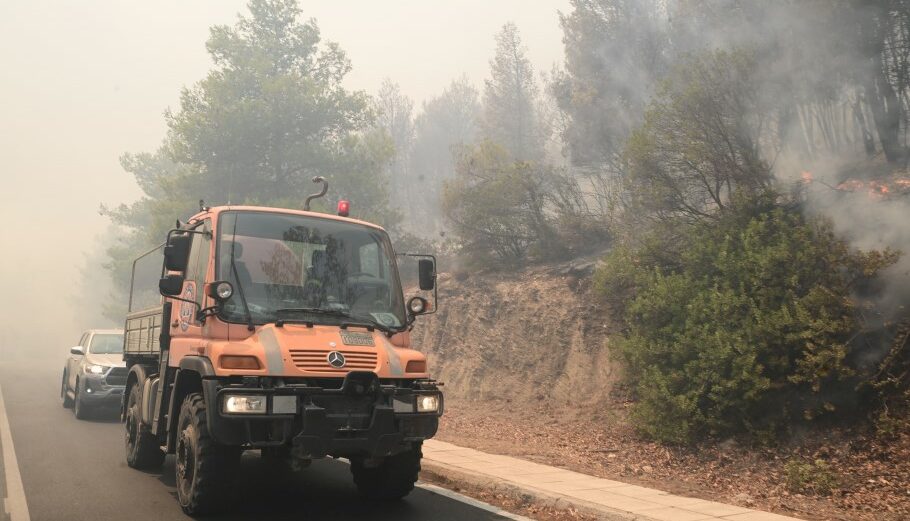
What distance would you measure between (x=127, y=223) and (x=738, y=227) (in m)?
42.1

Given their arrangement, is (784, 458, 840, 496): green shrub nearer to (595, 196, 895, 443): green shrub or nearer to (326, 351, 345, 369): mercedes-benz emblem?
(595, 196, 895, 443): green shrub

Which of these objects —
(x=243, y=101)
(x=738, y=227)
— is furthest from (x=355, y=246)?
(x=243, y=101)

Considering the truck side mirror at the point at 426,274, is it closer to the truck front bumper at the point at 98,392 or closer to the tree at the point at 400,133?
the truck front bumper at the point at 98,392

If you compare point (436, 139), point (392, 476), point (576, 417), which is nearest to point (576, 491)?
point (392, 476)

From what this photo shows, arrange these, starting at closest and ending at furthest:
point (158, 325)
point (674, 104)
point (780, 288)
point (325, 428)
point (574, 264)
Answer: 1. point (325, 428)
2. point (158, 325)
3. point (780, 288)
4. point (674, 104)
5. point (574, 264)

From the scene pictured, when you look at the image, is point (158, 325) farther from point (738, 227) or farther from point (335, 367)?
point (738, 227)

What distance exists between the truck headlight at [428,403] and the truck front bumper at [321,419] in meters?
0.15

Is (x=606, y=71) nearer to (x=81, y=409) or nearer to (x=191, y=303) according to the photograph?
(x=81, y=409)

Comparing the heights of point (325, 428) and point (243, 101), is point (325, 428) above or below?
below

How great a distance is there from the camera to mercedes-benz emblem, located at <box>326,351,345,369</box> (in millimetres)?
5805

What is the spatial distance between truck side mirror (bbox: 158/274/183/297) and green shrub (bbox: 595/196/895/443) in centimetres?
697

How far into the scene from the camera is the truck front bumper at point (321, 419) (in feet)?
18.1

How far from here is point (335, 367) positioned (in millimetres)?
5801

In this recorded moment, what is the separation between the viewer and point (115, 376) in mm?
13531
